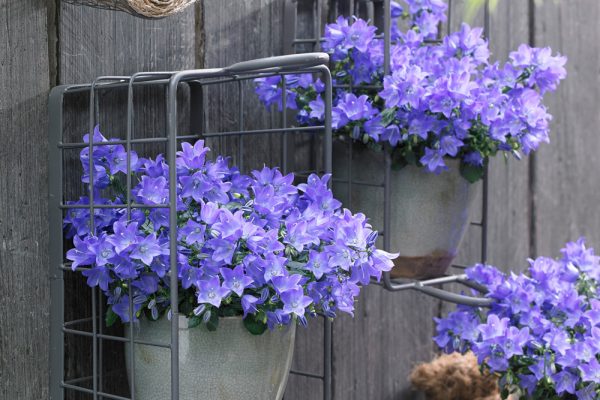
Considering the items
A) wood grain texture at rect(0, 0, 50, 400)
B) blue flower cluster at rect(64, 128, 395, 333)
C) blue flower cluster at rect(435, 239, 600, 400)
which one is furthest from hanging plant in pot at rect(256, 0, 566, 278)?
wood grain texture at rect(0, 0, 50, 400)

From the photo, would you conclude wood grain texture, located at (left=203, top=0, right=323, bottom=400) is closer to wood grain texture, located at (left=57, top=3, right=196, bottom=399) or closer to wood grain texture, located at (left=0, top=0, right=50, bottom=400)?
wood grain texture, located at (left=57, top=3, right=196, bottom=399)

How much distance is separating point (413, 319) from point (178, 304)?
1337 mm

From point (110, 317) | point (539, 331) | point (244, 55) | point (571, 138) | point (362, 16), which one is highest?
point (362, 16)

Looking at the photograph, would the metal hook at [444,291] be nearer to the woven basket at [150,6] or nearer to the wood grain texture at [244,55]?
the wood grain texture at [244,55]

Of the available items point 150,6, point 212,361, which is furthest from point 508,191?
point 150,6

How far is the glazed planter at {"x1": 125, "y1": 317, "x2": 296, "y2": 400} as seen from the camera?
1.68 metres

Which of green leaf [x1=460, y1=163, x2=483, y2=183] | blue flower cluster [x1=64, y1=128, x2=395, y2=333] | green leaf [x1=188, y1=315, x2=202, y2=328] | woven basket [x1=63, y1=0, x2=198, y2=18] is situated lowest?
green leaf [x1=188, y1=315, x2=202, y2=328]

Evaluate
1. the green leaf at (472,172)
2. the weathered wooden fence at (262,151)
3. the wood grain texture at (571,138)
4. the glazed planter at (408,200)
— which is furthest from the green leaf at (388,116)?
the wood grain texture at (571,138)

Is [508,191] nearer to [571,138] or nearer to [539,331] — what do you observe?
[571,138]

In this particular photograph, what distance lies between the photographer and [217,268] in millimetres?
1633

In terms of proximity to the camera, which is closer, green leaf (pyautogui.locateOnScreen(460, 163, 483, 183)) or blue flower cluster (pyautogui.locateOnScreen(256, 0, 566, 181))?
blue flower cluster (pyautogui.locateOnScreen(256, 0, 566, 181))

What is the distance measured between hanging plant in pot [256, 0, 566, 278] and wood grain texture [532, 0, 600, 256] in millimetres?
1066

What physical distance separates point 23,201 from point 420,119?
79 cm

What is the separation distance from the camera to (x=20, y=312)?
6.01ft
